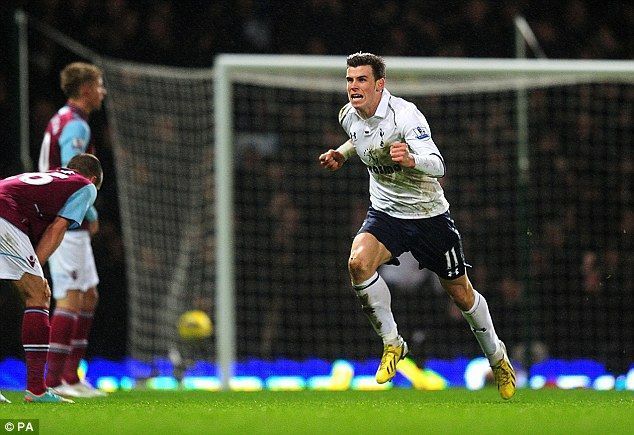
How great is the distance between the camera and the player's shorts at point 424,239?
7.64 m

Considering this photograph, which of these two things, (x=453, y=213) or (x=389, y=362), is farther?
(x=453, y=213)

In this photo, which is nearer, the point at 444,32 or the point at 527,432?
the point at 527,432

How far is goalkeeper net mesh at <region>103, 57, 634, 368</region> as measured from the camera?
43.5 feet

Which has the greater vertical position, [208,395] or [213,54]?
[213,54]

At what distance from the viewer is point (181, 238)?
13.0 meters

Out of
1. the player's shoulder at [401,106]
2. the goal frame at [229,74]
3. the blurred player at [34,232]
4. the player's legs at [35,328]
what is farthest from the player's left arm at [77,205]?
the goal frame at [229,74]

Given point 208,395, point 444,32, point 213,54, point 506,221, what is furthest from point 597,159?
point 208,395

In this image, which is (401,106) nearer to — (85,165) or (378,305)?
(378,305)

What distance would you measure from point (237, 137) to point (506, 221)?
10.9 feet

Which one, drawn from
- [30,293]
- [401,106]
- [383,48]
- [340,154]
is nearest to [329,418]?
[30,293]

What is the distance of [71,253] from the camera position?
8742 millimetres

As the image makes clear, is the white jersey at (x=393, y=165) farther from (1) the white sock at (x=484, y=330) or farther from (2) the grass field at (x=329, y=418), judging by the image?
(2) the grass field at (x=329, y=418)

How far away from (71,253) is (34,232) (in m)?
1.42

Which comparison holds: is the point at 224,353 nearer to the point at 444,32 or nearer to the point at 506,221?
the point at 506,221
